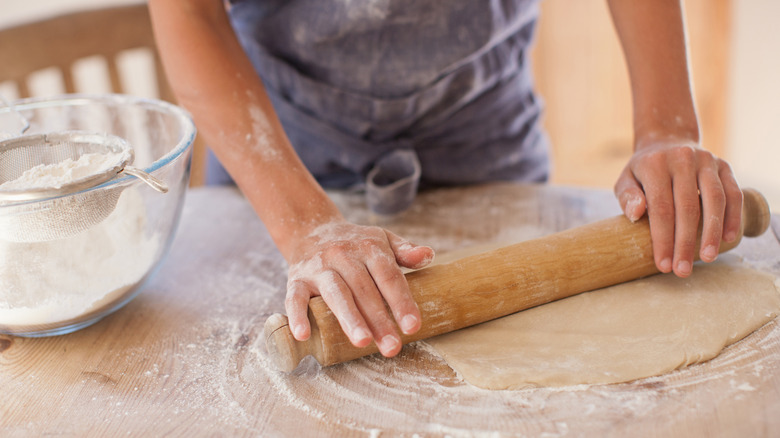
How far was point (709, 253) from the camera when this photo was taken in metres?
1.04

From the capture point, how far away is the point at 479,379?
89 centimetres

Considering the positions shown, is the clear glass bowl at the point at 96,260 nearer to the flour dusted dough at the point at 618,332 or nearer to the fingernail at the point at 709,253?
the flour dusted dough at the point at 618,332

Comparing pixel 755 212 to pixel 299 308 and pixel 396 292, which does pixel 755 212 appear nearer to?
pixel 396 292

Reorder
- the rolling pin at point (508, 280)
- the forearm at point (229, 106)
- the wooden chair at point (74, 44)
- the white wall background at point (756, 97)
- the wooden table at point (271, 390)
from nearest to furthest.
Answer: the wooden table at point (271, 390)
the rolling pin at point (508, 280)
the forearm at point (229, 106)
the wooden chair at point (74, 44)
the white wall background at point (756, 97)

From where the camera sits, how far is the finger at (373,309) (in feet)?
2.93

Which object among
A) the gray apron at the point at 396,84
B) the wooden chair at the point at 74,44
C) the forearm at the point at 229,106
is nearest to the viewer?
the forearm at the point at 229,106

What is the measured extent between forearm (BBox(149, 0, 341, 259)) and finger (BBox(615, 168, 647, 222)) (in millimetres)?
A: 521

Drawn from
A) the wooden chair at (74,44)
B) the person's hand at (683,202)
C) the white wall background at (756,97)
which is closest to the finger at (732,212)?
the person's hand at (683,202)

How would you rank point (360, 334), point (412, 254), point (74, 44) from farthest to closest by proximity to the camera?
point (74, 44) → point (412, 254) → point (360, 334)

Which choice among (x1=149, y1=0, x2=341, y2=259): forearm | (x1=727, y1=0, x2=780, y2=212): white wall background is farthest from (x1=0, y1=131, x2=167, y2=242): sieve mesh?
(x1=727, y1=0, x2=780, y2=212): white wall background

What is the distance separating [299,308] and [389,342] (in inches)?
5.5

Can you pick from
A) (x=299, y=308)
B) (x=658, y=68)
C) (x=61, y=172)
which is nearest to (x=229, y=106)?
(x=61, y=172)

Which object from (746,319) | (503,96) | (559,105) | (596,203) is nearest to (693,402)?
(746,319)

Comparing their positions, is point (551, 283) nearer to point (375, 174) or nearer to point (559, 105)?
point (375, 174)
